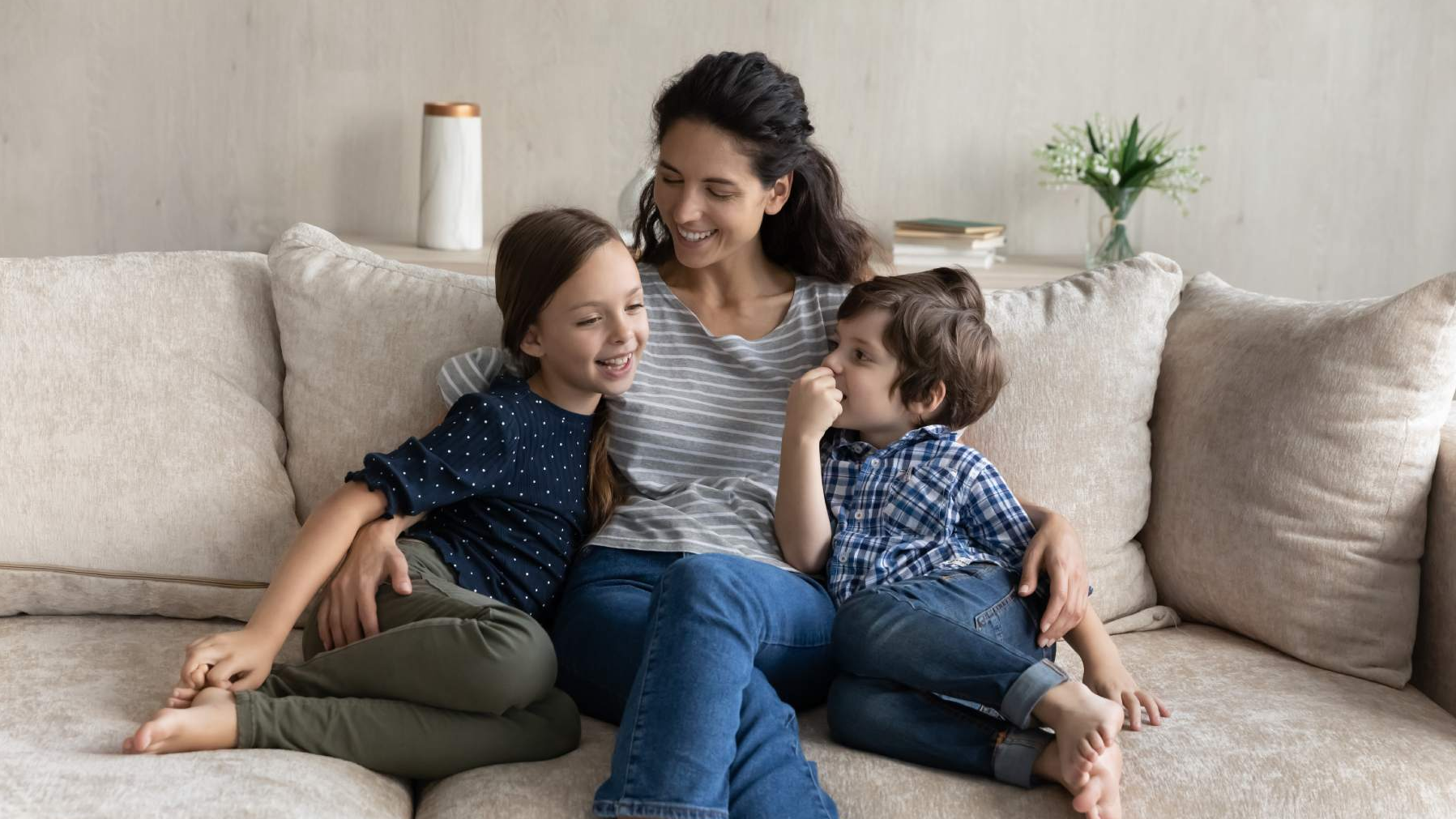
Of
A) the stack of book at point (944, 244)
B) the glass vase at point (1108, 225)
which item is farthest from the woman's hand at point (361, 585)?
the glass vase at point (1108, 225)

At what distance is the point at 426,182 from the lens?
8.87ft

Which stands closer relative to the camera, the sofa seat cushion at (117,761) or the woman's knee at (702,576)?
the sofa seat cushion at (117,761)

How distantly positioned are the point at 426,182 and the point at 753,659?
65.0 inches

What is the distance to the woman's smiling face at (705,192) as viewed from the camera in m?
1.70

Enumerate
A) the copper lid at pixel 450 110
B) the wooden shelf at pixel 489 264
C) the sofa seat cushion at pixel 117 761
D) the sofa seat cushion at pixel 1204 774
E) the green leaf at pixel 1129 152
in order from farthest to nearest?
1. the green leaf at pixel 1129 152
2. the copper lid at pixel 450 110
3. the wooden shelf at pixel 489 264
4. the sofa seat cushion at pixel 1204 774
5. the sofa seat cushion at pixel 117 761

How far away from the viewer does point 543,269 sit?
5.33ft

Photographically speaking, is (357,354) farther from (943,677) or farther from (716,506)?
(943,677)

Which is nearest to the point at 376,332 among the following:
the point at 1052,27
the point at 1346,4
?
the point at 1052,27

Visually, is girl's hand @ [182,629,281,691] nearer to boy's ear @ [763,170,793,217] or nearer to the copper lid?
boy's ear @ [763,170,793,217]

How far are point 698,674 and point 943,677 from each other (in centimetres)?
29

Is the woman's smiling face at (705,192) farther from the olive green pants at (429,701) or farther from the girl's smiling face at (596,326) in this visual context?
the olive green pants at (429,701)

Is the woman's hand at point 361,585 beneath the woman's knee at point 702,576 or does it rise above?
beneath

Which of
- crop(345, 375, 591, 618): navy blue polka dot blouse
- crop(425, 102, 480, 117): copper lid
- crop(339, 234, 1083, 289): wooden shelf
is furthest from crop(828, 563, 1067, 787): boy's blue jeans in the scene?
crop(425, 102, 480, 117): copper lid

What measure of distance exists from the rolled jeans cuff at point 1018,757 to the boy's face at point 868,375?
1.53 ft
